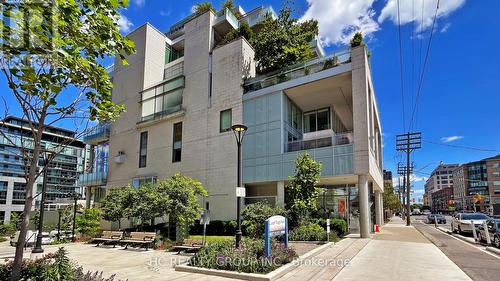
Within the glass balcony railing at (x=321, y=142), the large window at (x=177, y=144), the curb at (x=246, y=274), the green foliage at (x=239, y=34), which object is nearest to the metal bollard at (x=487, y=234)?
the glass balcony railing at (x=321, y=142)

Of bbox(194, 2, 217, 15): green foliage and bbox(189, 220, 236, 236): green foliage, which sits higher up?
bbox(194, 2, 217, 15): green foliage

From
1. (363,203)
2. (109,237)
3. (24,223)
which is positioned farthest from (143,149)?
(24,223)

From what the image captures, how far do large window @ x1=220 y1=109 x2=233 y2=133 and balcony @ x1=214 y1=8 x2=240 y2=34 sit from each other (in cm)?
948

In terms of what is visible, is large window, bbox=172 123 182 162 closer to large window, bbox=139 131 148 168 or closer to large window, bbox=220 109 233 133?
large window, bbox=139 131 148 168

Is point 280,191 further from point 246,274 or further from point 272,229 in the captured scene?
point 246,274

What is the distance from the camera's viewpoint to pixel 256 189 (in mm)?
29297

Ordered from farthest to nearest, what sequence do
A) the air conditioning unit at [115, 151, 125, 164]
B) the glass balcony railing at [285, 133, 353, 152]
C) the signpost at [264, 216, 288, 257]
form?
the air conditioning unit at [115, 151, 125, 164] < the glass balcony railing at [285, 133, 353, 152] < the signpost at [264, 216, 288, 257]

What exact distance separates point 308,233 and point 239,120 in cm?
1250

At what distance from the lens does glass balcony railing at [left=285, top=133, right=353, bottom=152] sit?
945 inches

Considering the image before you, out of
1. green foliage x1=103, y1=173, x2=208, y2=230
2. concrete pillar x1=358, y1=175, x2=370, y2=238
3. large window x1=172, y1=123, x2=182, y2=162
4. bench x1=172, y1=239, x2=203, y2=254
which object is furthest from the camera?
large window x1=172, y1=123, x2=182, y2=162

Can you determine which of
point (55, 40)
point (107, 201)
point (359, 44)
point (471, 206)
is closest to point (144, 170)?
point (107, 201)

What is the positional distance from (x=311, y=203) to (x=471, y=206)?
4958 inches

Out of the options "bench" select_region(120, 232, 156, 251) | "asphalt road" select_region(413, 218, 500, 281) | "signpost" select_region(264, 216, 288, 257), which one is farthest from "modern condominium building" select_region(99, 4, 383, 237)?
"signpost" select_region(264, 216, 288, 257)

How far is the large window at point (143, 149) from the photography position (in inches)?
1400
